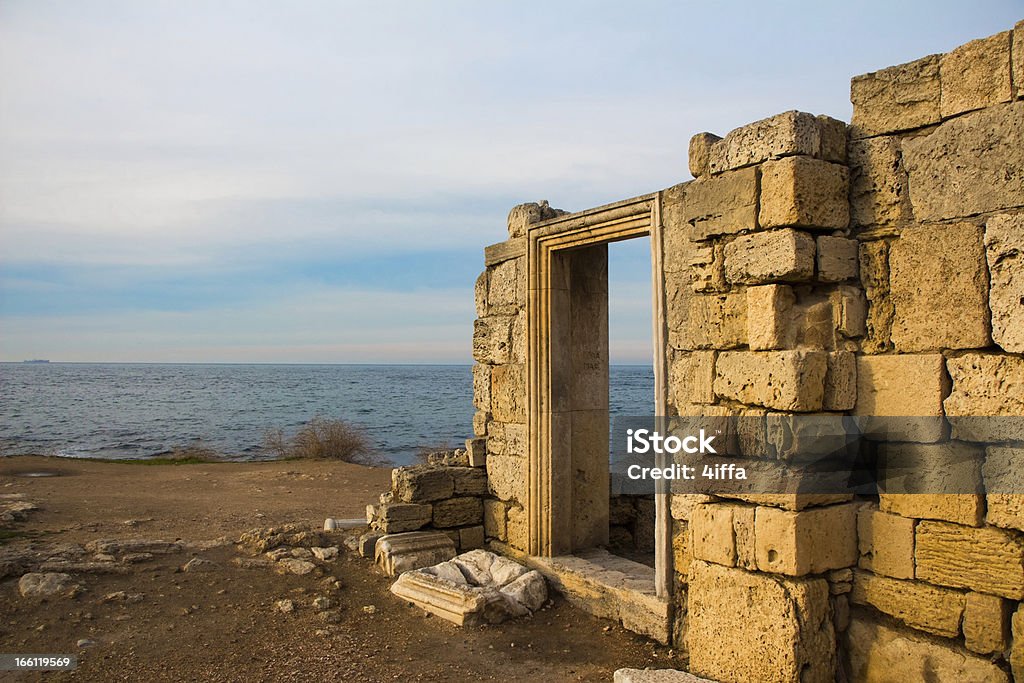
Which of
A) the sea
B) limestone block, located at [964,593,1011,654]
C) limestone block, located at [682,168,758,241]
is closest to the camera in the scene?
limestone block, located at [964,593,1011,654]

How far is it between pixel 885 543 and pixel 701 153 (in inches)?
106

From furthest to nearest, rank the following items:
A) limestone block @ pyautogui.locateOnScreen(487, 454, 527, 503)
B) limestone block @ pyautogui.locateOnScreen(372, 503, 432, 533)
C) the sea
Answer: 1. the sea
2. limestone block @ pyautogui.locateOnScreen(372, 503, 432, 533)
3. limestone block @ pyautogui.locateOnScreen(487, 454, 527, 503)

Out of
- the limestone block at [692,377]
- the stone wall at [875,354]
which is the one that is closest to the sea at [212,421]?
the limestone block at [692,377]

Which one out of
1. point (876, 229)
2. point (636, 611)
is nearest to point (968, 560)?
point (876, 229)

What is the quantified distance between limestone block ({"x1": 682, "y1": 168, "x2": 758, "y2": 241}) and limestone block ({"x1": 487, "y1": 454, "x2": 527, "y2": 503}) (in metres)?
3.05

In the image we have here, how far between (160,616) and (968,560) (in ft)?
18.3

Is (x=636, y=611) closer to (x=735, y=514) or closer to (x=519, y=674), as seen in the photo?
(x=519, y=674)

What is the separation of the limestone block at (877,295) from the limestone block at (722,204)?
69 cm

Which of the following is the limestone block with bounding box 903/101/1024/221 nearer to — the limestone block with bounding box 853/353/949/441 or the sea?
the limestone block with bounding box 853/353/949/441

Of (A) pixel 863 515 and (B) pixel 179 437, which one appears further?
(B) pixel 179 437

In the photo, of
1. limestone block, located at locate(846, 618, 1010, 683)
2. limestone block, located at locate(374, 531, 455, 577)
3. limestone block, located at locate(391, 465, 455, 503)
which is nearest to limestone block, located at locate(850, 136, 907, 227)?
limestone block, located at locate(846, 618, 1010, 683)

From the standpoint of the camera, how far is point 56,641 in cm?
514

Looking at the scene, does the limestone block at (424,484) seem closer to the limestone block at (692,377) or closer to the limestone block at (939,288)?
the limestone block at (692,377)

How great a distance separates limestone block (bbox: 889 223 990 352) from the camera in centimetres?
380
